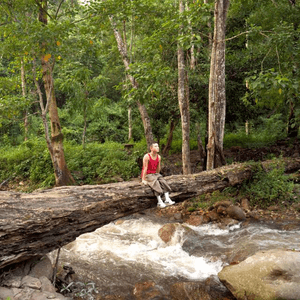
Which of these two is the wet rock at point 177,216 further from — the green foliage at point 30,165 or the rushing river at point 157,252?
the green foliage at point 30,165

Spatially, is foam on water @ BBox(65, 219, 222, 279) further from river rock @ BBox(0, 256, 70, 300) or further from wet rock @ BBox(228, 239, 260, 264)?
river rock @ BBox(0, 256, 70, 300)

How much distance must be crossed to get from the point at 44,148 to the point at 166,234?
9033 millimetres

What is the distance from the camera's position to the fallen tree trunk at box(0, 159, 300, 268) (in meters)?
4.12

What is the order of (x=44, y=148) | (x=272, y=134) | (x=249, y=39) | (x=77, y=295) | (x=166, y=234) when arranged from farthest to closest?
1. (x=272, y=134)
2. (x=44, y=148)
3. (x=249, y=39)
4. (x=166, y=234)
5. (x=77, y=295)

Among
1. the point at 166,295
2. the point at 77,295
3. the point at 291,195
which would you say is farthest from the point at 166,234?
the point at 291,195

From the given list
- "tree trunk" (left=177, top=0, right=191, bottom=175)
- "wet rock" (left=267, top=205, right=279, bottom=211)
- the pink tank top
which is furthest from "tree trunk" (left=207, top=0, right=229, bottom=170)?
the pink tank top

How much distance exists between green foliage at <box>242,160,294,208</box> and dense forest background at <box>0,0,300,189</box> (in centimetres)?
159

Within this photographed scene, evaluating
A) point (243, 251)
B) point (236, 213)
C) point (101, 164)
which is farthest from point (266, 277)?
point (101, 164)

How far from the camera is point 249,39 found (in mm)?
11820

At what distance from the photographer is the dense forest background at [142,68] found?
862cm

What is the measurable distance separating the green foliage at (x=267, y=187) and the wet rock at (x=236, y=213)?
32.1 inches

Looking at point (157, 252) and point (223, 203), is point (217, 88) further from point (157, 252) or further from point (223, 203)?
point (157, 252)

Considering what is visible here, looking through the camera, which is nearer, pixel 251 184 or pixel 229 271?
pixel 229 271

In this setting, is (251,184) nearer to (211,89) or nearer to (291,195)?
(291,195)
